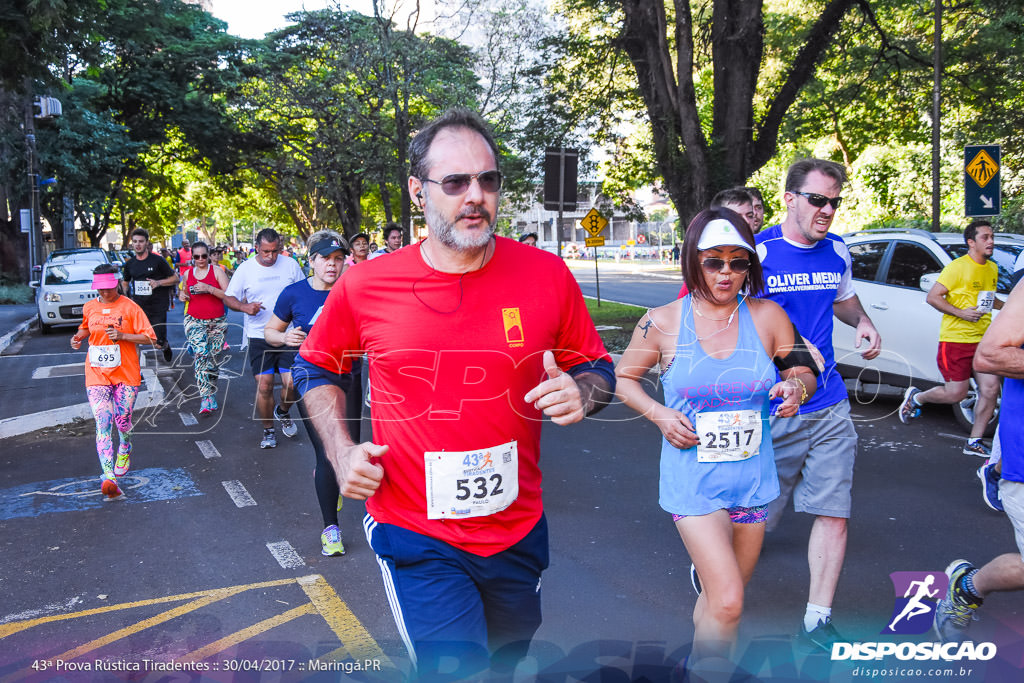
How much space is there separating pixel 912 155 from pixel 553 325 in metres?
30.6

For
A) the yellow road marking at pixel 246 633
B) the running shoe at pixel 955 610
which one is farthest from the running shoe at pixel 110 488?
the running shoe at pixel 955 610

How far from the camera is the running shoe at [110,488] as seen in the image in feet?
21.8

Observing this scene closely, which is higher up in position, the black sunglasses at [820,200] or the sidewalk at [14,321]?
the black sunglasses at [820,200]

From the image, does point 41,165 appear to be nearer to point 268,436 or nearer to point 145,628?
point 268,436

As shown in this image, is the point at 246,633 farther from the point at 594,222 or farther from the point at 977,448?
the point at 594,222

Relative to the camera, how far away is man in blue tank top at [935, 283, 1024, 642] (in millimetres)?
3045

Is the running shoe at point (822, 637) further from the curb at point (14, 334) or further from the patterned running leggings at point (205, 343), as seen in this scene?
the curb at point (14, 334)

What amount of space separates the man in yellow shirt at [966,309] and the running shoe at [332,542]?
17.1ft

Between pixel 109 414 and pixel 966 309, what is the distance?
22.6 feet

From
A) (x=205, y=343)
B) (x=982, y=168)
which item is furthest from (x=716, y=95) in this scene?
(x=205, y=343)

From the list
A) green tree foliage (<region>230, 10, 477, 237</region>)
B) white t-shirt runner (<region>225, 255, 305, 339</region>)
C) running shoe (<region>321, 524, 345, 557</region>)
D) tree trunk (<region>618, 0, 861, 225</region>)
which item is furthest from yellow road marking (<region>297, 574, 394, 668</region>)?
green tree foliage (<region>230, 10, 477, 237</region>)

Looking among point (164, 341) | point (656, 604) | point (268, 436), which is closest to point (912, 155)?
point (164, 341)

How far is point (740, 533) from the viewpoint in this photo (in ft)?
11.1

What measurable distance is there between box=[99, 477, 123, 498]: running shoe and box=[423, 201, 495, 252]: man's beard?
196 inches
